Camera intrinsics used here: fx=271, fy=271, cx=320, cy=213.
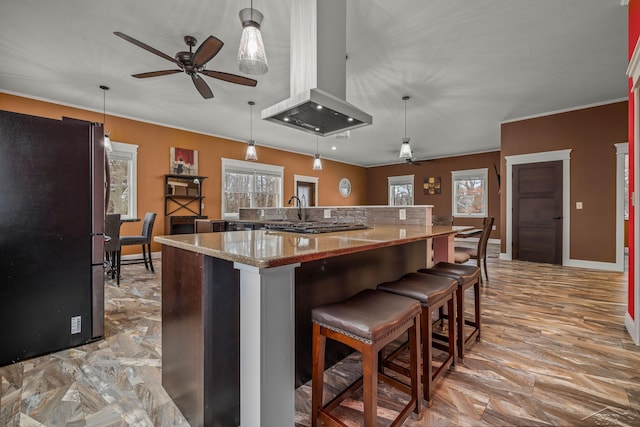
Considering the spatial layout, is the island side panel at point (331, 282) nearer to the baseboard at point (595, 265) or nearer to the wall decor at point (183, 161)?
the baseboard at point (595, 265)

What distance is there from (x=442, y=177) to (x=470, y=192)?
975mm

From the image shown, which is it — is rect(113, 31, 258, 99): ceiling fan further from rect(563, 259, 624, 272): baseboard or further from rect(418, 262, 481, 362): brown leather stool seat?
rect(563, 259, 624, 272): baseboard

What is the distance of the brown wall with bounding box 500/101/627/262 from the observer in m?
4.43

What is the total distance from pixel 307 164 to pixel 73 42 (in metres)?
6.17

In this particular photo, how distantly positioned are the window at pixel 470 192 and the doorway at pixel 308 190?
14.6ft

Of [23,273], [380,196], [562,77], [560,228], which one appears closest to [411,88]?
[562,77]

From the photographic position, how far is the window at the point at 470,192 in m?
8.23

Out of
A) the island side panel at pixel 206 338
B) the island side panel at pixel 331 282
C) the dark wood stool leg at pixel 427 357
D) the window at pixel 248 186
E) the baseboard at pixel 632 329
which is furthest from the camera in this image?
the window at pixel 248 186

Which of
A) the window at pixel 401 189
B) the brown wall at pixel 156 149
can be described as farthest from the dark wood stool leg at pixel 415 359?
the window at pixel 401 189

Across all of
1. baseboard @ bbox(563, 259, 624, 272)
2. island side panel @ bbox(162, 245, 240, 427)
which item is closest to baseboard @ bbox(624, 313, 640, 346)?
island side panel @ bbox(162, 245, 240, 427)

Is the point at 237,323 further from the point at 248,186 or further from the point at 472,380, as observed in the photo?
the point at 248,186

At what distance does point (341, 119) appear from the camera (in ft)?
7.16

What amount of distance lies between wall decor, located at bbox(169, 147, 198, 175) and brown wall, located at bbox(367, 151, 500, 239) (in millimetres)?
6426

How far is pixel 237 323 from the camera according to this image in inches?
47.7
